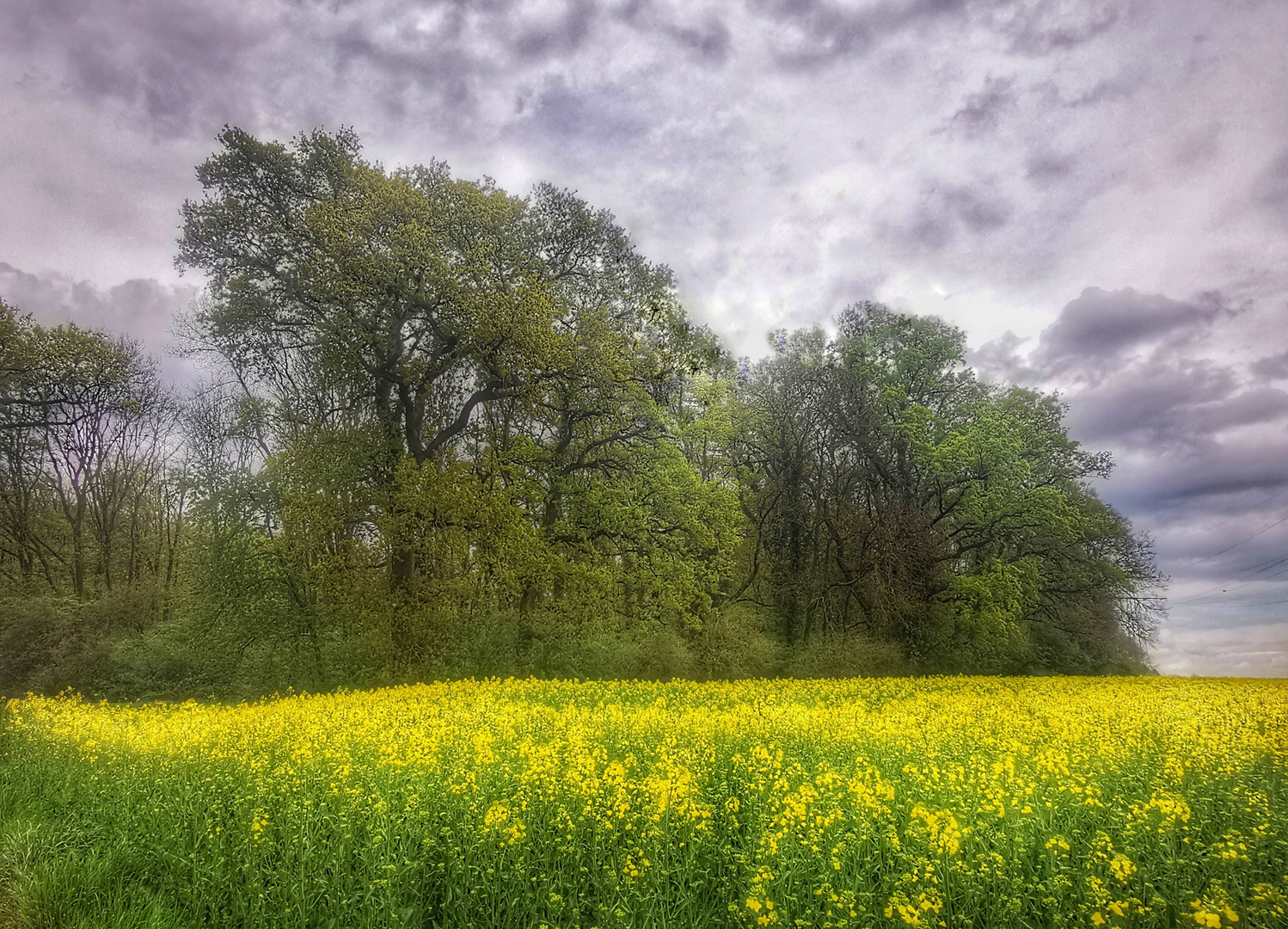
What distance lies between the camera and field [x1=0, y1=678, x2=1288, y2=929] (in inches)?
184

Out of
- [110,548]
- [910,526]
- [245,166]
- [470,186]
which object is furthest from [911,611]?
[110,548]

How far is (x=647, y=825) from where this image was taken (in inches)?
215

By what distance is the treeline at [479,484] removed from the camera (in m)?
17.0

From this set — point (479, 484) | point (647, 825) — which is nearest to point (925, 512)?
point (479, 484)

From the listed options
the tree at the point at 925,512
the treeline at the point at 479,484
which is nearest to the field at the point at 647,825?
the treeline at the point at 479,484

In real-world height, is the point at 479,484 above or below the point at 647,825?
above

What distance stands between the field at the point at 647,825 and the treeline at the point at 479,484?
8.69 meters

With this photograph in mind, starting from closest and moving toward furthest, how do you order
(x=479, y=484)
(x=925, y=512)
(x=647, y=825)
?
1. (x=647, y=825)
2. (x=479, y=484)
3. (x=925, y=512)

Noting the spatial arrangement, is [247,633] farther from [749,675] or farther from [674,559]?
[749,675]

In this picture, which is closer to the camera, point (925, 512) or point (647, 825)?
point (647, 825)

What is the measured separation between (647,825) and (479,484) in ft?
40.3

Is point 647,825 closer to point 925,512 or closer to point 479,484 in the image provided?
point 479,484

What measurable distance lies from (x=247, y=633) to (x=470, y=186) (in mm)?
13750

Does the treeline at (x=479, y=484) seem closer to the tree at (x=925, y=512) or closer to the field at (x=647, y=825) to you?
the tree at (x=925, y=512)
